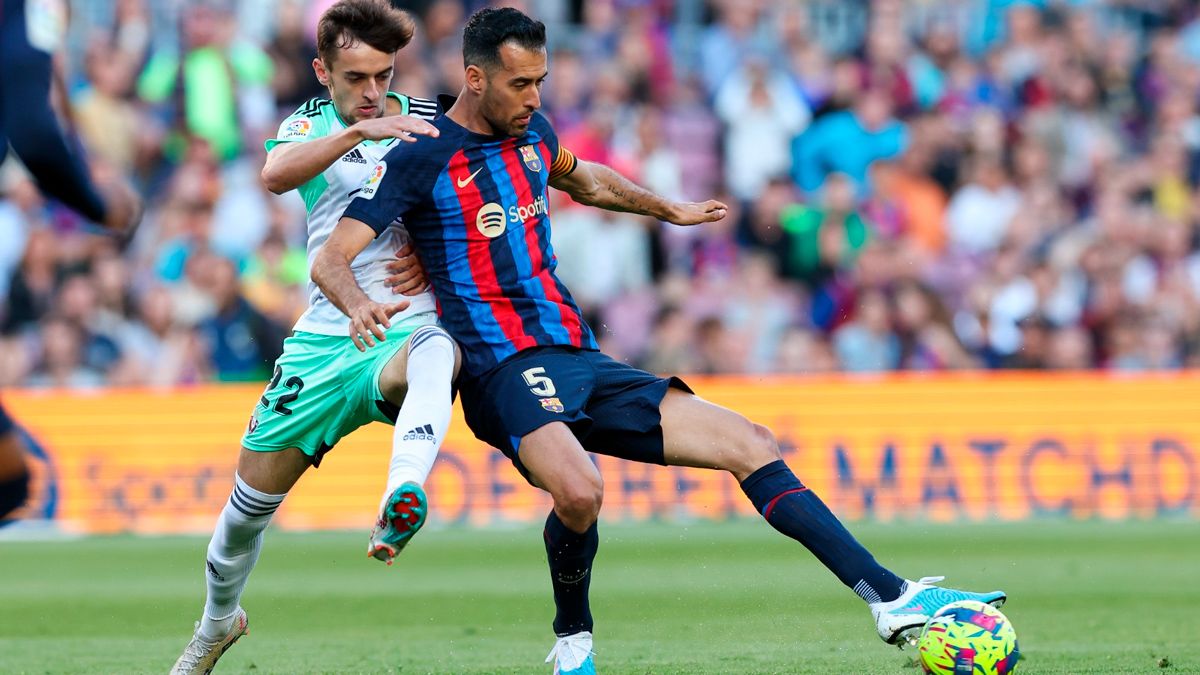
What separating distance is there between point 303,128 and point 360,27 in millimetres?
450

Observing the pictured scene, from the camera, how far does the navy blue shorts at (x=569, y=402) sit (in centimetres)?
648

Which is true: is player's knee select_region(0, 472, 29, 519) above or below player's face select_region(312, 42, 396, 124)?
below

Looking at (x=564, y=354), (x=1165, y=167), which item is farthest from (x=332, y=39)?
(x=1165, y=167)

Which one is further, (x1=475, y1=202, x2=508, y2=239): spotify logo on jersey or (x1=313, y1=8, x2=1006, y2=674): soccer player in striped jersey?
(x1=475, y1=202, x2=508, y2=239): spotify logo on jersey

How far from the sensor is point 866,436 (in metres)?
14.5

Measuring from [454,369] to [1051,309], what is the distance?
33.6 ft

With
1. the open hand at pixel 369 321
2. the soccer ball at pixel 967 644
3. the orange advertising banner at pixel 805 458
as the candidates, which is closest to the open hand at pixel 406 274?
the open hand at pixel 369 321

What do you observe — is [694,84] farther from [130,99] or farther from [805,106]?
[130,99]

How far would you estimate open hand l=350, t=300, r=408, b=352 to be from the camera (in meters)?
6.21

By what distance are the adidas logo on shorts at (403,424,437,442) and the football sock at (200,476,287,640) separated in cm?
89

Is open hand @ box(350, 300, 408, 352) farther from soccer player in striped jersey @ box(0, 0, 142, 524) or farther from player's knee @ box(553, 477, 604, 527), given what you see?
soccer player in striped jersey @ box(0, 0, 142, 524)

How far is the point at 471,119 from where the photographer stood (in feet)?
22.1

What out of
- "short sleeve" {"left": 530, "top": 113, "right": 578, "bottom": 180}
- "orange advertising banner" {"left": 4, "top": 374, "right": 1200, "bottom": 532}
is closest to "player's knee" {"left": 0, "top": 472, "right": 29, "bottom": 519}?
"short sleeve" {"left": 530, "top": 113, "right": 578, "bottom": 180}

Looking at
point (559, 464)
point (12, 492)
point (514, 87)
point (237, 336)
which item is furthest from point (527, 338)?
point (237, 336)
